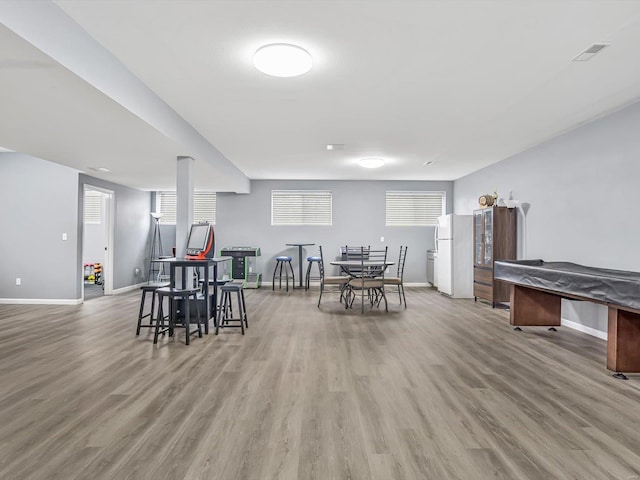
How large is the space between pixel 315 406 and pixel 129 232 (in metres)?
7.41

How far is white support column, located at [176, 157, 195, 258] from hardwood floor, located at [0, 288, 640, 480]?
1.22 meters

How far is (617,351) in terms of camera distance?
3.16 m

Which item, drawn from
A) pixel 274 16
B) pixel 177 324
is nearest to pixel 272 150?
pixel 177 324

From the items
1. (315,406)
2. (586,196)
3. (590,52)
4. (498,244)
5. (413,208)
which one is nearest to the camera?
(315,406)

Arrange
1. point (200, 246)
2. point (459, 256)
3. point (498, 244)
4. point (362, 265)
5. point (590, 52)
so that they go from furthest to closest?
point (459, 256)
point (498, 244)
point (362, 265)
point (200, 246)
point (590, 52)

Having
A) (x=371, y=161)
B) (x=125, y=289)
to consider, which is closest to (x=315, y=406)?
(x=371, y=161)

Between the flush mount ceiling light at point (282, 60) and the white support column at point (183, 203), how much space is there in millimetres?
2432

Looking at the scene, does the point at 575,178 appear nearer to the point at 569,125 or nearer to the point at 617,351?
the point at 569,125

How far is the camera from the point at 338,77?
11.0ft

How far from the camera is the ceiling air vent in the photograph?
2779 millimetres

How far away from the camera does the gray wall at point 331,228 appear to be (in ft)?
29.9

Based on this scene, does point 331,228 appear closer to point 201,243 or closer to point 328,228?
point 328,228

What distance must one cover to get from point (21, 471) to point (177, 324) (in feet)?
9.43

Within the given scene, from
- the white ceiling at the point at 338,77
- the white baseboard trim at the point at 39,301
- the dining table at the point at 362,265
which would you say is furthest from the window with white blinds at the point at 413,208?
the white baseboard trim at the point at 39,301
